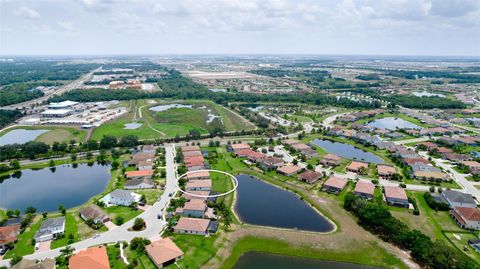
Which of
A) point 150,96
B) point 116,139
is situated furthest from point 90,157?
point 150,96

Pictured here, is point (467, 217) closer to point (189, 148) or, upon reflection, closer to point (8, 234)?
point (189, 148)

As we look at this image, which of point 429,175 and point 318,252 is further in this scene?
point 429,175

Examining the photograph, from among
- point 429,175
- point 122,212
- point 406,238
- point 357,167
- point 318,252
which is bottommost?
point 318,252

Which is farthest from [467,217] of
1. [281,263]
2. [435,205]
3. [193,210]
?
[193,210]

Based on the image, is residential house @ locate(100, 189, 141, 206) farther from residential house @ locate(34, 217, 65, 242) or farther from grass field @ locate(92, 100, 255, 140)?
grass field @ locate(92, 100, 255, 140)

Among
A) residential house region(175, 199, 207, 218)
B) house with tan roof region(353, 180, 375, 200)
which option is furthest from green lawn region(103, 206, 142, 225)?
house with tan roof region(353, 180, 375, 200)
